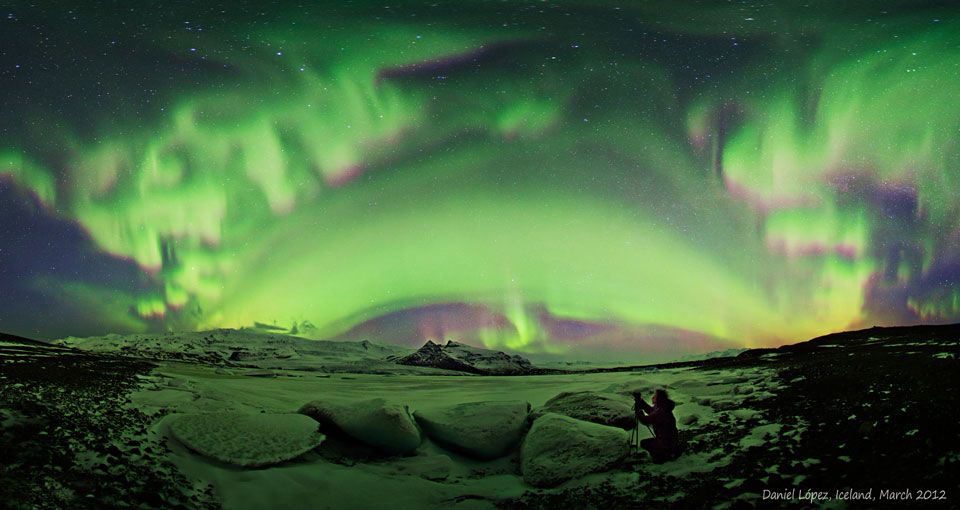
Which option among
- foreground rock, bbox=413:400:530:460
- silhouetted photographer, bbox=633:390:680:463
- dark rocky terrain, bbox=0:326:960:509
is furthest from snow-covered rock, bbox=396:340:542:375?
silhouetted photographer, bbox=633:390:680:463

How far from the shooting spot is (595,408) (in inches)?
655

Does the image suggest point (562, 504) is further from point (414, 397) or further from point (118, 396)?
point (414, 397)

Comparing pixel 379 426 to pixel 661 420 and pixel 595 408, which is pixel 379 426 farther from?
pixel 661 420

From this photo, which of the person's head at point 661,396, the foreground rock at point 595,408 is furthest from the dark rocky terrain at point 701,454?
the foreground rock at point 595,408

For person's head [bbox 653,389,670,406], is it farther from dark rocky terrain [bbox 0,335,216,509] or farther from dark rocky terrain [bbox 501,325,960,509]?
dark rocky terrain [bbox 0,335,216,509]

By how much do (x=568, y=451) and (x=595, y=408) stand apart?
393 cm

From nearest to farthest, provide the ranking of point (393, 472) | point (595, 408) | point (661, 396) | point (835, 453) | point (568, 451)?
1. point (835, 453)
2. point (661, 396)
3. point (568, 451)
4. point (393, 472)
5. point (595, 408)

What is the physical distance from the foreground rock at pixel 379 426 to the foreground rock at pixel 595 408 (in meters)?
4.66

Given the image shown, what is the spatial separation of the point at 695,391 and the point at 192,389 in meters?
20.7

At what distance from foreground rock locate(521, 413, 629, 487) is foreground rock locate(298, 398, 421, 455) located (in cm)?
356

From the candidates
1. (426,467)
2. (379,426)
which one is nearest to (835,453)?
(426,467)

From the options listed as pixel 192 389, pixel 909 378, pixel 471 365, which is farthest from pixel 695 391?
pixel 471 365

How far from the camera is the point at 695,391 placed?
20.4 metres

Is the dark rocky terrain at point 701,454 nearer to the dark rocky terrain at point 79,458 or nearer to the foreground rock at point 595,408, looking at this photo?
the dark rocky terrain at point 79,458
